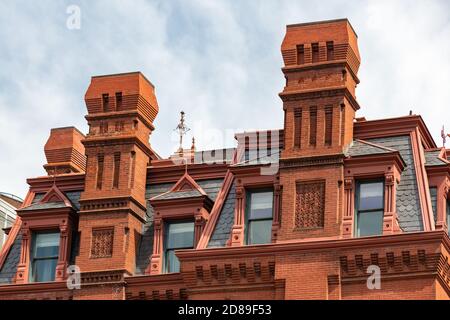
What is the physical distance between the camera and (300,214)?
155 ft

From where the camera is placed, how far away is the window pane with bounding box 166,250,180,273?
1957 inches

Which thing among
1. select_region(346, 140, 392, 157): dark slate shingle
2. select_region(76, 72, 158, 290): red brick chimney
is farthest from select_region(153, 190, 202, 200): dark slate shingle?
select_region(346, 140, 392, 157): dark slate shingle

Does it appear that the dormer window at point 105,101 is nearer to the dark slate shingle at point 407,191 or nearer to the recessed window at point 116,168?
the recessed window at point 116,168

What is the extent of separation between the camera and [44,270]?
51.4 m

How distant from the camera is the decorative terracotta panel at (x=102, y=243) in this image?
5000cm

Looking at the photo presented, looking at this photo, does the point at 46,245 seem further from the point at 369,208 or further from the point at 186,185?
the point at 369,208

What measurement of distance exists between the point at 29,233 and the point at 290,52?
35.8 feet

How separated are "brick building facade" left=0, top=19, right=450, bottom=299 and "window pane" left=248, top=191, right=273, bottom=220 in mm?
45

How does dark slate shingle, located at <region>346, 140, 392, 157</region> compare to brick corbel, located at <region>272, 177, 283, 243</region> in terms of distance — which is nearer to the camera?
dark slate shingle, located at <region>346, 140, 392, 157</region>

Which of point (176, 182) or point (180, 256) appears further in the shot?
point (176, 182)

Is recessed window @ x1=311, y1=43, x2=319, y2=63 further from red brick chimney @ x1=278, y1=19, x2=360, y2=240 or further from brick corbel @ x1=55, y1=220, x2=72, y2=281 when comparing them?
brick corbel @ x1=55, y1=220, x2=72, y2=281

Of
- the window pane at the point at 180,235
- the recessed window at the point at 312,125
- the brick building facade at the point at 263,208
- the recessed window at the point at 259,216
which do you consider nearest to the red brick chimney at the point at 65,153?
the brick building facade at the point at 263,208
